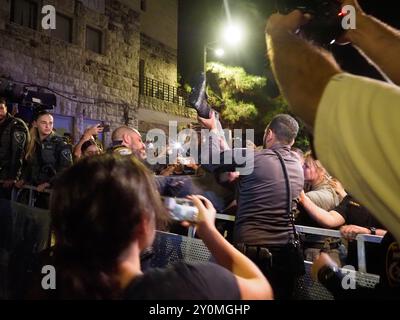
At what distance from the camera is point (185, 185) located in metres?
4.10

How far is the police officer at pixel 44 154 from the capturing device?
553 centimetres

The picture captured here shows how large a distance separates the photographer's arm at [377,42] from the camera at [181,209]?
88cm

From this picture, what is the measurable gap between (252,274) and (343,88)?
89cm

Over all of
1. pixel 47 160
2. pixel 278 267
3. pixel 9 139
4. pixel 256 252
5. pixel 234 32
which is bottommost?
pixel 278 267

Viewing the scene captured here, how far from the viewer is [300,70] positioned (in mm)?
882

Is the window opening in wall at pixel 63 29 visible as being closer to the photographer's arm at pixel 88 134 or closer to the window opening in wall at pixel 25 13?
the window opening in wall at pixel 25 13

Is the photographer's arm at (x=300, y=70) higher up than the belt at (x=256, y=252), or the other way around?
the photographer's arm at (x=300, y=70)

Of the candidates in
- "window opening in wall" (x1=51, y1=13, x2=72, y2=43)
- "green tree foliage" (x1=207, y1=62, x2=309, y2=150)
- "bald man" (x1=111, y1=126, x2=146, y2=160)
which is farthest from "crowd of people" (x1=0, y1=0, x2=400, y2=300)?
"green tree foliage" (x1=207, y1=62, x2=309, y2=150)

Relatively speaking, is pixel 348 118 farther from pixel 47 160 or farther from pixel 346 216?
pixel 47 160

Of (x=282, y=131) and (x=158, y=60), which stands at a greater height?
(x=158, y=60)

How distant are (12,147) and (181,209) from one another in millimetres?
4891

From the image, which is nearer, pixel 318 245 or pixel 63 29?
pixel 318 245

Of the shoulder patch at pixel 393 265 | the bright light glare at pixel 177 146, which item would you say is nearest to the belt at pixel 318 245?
the shoulder patch at pixel 393 265

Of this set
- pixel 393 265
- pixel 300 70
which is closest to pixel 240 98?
pixel 393 265
